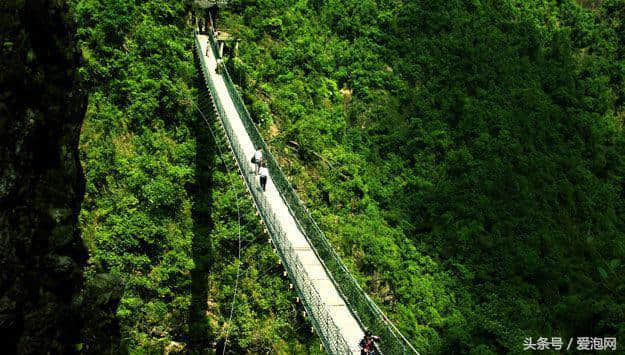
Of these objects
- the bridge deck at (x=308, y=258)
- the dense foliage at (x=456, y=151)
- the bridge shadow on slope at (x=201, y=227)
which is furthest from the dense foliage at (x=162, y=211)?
the bridge deck at (x=308, y=258)

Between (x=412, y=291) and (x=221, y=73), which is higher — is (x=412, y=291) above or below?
below

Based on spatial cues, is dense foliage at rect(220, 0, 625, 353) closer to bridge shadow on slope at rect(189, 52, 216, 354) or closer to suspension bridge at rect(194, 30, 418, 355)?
bridge shadow on slope at rect(189, 52, 216, 354)

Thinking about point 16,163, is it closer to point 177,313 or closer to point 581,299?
point 177,313

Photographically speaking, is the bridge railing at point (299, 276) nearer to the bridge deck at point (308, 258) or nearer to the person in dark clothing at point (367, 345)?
the bridge deck at point (308, 258)

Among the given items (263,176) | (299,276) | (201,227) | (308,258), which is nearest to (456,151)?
(201,227)

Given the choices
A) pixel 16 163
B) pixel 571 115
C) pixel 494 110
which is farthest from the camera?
pixel 571 115

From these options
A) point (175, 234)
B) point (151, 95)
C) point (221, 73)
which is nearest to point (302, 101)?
point (221, 73)
